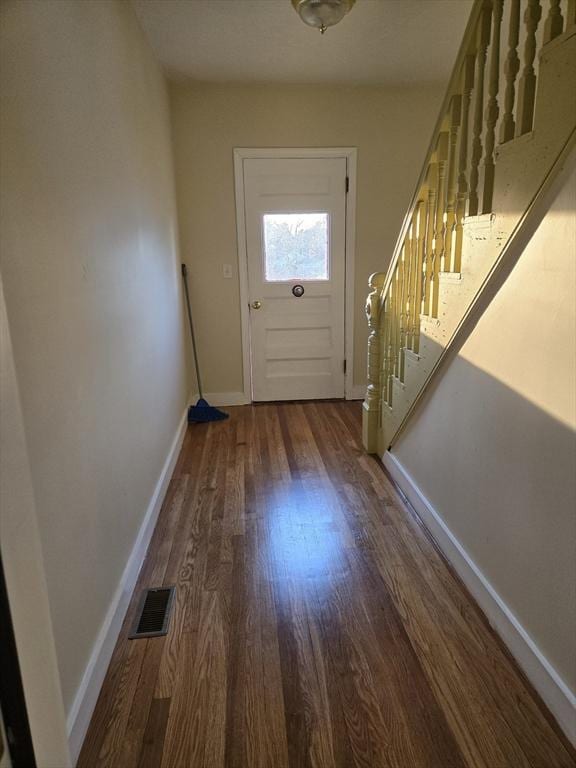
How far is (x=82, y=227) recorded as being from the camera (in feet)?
5.03

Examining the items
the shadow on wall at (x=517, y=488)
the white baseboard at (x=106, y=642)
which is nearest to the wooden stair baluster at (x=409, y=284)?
the shadow on wall at (x=517, y=488)

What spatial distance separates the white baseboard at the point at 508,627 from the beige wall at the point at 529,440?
30 millimetres

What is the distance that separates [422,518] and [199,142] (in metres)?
3.12

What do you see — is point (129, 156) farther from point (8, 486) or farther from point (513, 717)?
point (513, 717)

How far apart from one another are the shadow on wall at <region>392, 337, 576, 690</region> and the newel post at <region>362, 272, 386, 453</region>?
82 centimetres

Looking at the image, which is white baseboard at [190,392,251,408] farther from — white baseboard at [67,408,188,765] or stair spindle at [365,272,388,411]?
white baseboard at [67,408,188,765]

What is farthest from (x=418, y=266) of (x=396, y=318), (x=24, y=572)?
(x=24, y=572)

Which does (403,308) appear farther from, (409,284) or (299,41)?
(299,41)

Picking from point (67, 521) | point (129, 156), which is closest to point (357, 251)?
point (129, 156)

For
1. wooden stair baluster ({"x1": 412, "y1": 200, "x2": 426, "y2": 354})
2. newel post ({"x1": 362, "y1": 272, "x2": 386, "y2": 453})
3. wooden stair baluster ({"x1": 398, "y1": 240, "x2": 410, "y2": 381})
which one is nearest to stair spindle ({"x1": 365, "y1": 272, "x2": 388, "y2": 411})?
newel post ({"x1": 362, "y1": 272, "x2": 386, "y2": 453})

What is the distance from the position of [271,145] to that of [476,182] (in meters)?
2.44

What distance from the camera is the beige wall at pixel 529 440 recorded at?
130cm

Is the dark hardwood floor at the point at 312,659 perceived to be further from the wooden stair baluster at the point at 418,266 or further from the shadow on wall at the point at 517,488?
the wooden stair baluster at the point at 418,266

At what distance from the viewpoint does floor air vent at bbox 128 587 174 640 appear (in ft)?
5.57
